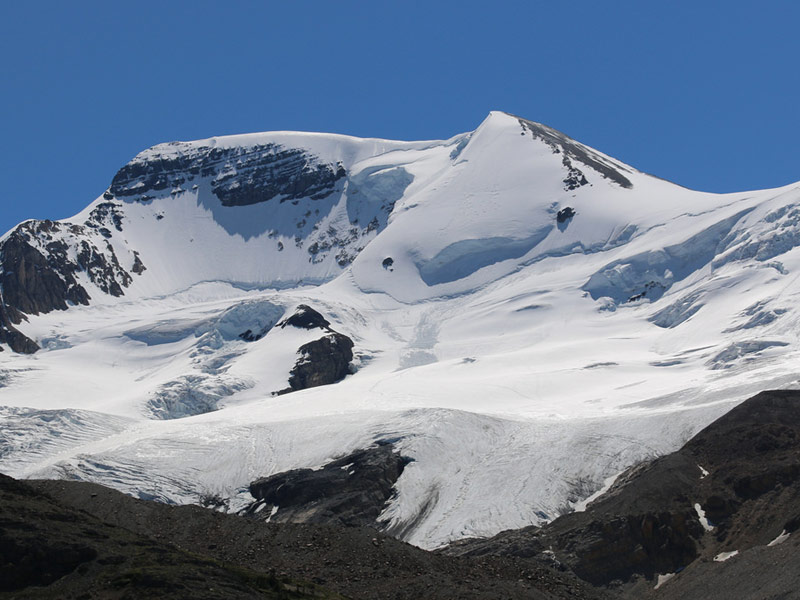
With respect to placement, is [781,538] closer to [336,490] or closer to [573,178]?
[336,490]

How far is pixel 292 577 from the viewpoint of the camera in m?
60.3

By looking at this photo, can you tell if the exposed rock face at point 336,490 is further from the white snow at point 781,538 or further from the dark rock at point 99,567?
the dark rock at point 99,567

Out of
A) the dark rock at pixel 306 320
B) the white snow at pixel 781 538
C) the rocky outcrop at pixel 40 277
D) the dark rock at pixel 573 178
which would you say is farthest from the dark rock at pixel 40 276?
the white snow at pixel 781 538

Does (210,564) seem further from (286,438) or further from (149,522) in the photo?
(286,438)

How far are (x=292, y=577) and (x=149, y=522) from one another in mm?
15504

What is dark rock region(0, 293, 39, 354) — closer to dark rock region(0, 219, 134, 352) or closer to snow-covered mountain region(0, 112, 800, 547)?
dark rock region(0, 219, 134, 352)

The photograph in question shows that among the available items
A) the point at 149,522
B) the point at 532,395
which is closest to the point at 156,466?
the point at 149,522

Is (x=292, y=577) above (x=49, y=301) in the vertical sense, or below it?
below

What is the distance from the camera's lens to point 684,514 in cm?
7931

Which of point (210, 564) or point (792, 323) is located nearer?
point (210, 564)

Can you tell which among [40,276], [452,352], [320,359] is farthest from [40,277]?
[452,352]

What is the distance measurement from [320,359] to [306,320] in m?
10.7

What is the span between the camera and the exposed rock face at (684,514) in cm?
7600

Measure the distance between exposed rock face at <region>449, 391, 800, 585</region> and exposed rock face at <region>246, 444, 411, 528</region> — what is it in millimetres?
10981
